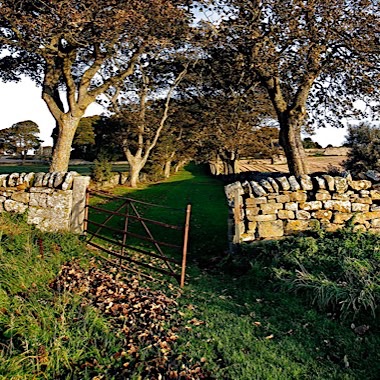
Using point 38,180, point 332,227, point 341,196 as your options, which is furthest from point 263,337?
point 38,180

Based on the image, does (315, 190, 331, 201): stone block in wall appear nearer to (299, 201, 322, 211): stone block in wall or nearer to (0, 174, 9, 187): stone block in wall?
(299, 201, 322, 211): stone block in wall

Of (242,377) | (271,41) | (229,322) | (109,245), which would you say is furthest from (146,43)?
(242,377)

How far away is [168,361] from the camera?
3.75m

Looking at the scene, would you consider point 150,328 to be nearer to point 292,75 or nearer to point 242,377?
point 242,377

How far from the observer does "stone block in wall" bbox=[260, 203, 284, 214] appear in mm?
7477

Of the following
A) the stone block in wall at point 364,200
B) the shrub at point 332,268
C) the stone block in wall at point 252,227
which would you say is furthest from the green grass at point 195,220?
the stone block in wall at point 364,200

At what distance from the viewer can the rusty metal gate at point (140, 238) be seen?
6.15 metres

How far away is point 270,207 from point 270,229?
45 centimetres

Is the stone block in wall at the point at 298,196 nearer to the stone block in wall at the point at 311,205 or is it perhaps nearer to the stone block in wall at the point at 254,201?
the stone block in wall at the point at 311,205

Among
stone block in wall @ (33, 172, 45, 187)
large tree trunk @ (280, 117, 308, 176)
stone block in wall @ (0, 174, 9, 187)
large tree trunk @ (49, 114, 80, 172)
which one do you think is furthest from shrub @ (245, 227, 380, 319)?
large tree trunk @ (49, 114, 80, 172)

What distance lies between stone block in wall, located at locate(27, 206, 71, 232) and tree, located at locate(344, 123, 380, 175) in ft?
36.2

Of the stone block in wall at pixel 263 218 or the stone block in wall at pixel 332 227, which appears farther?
the stone block in wall at pixel 332 227

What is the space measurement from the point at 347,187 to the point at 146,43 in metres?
9.43

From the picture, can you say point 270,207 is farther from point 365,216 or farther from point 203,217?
point 203,217
